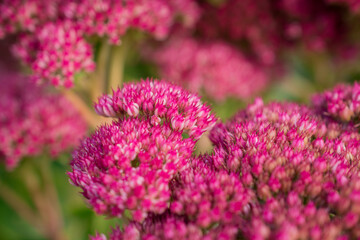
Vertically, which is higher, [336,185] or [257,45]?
[257,45]

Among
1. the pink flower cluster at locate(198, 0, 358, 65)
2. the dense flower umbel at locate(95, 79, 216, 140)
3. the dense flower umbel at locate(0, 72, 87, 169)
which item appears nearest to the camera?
the dense flower umbel at locate(95, 79, 216, 140)

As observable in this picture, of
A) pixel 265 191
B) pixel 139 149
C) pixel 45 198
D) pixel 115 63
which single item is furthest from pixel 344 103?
pixel 45 198

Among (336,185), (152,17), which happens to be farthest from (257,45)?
(336,185)

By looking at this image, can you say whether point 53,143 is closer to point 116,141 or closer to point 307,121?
point 116,141

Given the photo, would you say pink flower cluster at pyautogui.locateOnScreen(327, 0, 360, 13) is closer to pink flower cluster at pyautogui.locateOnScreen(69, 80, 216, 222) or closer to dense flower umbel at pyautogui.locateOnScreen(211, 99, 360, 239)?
dense flower umbel at pyautogui.locateOnScreen(211, 99, 360, 239)

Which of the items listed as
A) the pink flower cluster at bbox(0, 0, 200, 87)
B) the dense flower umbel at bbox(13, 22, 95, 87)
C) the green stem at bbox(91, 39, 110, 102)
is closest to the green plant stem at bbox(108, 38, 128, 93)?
the green stem at bbox(91, 39, 110, 102)

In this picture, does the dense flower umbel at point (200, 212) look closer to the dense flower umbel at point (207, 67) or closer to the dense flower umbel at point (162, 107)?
the dense flower umbel at point (162, 107)

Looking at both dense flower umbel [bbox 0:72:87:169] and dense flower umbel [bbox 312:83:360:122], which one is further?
dense flower umbel [bbox 0:72:87:169]

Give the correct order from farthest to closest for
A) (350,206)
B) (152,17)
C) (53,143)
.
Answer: (53,143)
(152,17)
(350,206)
